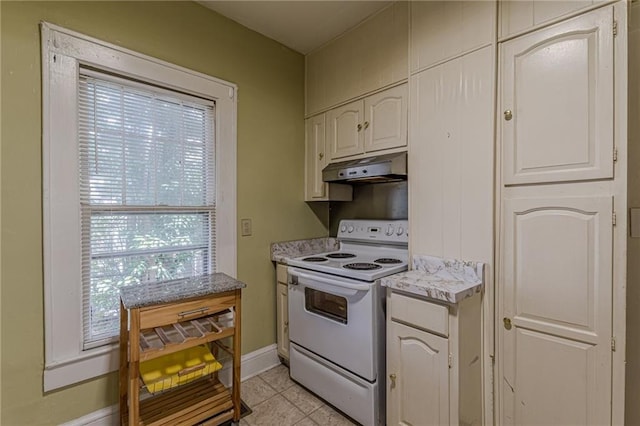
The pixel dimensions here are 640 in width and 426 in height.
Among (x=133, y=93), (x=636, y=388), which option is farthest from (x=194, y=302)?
(x=636, y=388)

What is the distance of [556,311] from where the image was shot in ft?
4.49

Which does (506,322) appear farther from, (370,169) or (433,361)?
(370,169)

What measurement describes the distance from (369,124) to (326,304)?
50.8 inches

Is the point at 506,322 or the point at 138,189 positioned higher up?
the point at 138,189

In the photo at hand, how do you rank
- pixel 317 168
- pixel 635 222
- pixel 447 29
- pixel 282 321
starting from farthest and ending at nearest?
pixel 317 168
pixel 282 321
pixel 447 29
pixel 635 222

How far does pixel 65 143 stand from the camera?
150cm

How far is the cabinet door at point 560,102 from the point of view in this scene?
1.25 metres

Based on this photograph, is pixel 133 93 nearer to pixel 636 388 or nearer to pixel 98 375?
pixel 98 375

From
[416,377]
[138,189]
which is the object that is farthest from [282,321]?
[138,189]

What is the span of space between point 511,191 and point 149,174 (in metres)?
2.04

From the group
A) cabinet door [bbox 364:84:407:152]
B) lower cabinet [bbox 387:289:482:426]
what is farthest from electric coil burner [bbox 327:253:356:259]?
cabinet door [bbox 364:84:407:152]

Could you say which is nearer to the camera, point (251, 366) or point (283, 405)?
point (283, 405)

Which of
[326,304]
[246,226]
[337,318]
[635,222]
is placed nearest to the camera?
[635,222]

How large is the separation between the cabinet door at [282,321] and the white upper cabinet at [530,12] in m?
2.10
